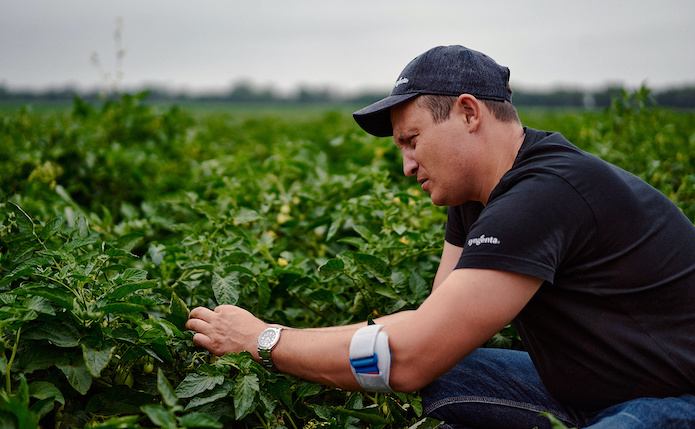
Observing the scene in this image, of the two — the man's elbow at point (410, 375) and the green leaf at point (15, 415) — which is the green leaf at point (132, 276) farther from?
the man's elbow at point (410, 375)

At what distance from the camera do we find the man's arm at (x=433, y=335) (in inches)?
51.4

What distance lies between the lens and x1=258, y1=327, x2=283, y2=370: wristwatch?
1.56m

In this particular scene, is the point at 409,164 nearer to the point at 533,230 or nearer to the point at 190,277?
the point at 533,230

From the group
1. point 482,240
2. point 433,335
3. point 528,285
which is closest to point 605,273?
point 528,285

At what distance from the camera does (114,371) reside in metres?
1.61

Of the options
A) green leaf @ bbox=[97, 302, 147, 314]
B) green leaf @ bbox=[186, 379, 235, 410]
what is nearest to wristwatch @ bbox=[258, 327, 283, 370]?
green leaf @ bbox=[186, 379, 235, 410]

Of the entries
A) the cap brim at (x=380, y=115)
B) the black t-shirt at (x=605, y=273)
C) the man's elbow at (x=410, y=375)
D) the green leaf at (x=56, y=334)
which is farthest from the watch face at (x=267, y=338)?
the cap brim at (x=380, y=115)

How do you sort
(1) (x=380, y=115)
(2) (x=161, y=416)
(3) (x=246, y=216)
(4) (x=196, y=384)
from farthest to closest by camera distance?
(3) (x=246, y=216), (1) (x=380, y=115), (4) (x=196, y=384), (2) (x=161, y=416)

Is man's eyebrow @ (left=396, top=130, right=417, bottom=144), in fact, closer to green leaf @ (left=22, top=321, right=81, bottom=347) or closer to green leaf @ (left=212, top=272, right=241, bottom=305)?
green leaf @ (left=212, top=272, right=241, bottom=305)

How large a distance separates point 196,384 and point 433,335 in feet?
2.23

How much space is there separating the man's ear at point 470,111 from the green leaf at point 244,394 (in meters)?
0.95

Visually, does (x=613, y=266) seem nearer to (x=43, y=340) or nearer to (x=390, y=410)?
(x=390, y=410)

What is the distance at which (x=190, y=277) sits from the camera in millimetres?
2033

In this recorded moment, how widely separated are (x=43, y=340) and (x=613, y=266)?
1552 mm
